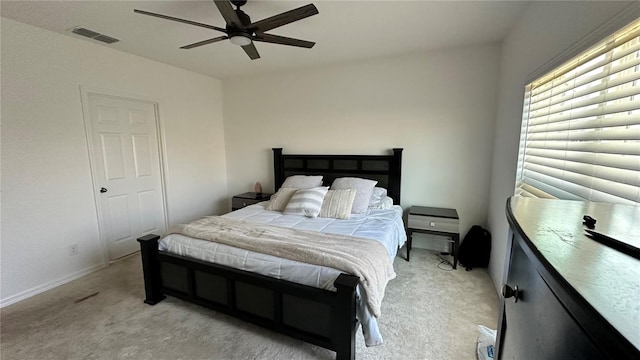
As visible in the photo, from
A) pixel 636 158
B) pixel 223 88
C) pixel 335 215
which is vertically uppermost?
pixel 223 88

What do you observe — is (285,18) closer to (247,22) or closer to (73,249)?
(247,22)

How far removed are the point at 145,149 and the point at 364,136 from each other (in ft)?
9.60

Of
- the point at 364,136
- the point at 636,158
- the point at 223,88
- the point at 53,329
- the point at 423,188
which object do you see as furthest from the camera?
the point at 223,88

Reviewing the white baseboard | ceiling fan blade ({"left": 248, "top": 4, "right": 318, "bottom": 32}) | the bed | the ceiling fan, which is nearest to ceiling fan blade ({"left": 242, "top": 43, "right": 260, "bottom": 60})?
the ceiling fan

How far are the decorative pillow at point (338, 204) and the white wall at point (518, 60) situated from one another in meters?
1.44

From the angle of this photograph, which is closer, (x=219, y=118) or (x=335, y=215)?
(x=335, y=215)

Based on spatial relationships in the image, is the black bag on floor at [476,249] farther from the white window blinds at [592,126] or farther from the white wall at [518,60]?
the white window blinds at [592,126]

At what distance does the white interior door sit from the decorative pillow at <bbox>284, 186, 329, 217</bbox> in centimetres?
200

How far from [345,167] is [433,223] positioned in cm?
133

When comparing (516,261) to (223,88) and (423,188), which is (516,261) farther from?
(223,88)

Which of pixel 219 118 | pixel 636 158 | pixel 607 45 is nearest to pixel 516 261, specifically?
pixel 636 158

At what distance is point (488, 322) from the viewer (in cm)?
205

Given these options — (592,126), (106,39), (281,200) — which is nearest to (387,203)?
(281,200)

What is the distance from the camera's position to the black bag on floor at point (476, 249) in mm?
2869
